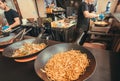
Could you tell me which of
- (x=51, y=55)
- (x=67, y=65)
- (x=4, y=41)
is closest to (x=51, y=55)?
(x=51, y=55)

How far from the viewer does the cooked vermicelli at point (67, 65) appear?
77cm

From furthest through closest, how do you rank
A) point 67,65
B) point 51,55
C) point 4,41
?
point 4,41
point 51,55
point 67,65

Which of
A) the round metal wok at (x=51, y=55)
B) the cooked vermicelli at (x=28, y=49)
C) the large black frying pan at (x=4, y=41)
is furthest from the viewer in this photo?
the large black frying pan at (x=4, y=41)

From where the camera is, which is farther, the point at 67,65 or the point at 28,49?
the point at 28,49

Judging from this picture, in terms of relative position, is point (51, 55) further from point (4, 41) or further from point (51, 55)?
point (4, 41)

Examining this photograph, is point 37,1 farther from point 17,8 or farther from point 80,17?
point 80,17

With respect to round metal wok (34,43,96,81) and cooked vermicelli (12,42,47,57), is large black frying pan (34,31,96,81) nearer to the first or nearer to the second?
round metal wok (34,43,96,81)

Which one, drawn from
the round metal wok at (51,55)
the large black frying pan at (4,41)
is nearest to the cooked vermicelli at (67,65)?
the round metal wok at (51,55)

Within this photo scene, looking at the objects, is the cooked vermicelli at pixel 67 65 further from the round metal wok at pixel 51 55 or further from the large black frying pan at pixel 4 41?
the large black frying pan at pixel 4 41

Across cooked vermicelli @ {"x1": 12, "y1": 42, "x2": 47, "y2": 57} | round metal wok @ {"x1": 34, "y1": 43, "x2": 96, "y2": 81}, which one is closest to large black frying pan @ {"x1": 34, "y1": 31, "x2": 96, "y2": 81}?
round metal wok @ {"x1": 34, "y1": 43, "x2": 96, "y2": 81}

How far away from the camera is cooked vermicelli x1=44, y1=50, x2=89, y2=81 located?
77 centimetres

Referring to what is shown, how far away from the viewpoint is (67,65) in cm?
86

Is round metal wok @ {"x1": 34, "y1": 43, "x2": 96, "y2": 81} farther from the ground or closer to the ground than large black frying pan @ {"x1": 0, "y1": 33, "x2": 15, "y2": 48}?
closer to the ground

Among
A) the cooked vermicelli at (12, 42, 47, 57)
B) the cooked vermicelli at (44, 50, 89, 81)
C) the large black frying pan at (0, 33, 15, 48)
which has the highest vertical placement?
the large black frying pan at (0, 33, 15, 48)
